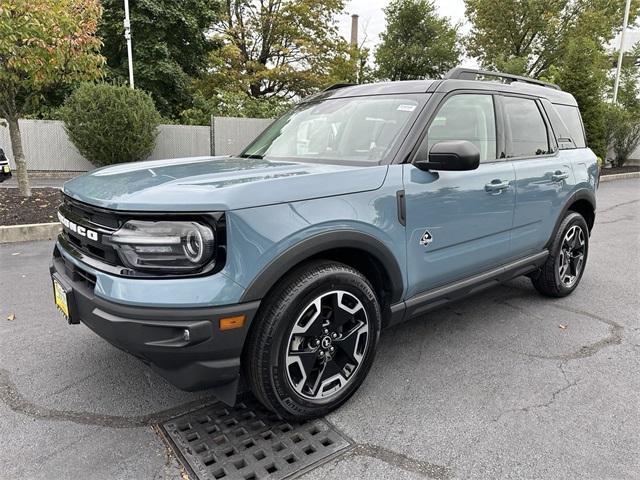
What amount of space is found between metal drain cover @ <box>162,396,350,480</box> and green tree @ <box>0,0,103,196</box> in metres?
6.42

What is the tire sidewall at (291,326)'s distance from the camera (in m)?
2.19

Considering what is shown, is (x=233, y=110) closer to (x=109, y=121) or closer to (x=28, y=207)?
(x=109, y=121)

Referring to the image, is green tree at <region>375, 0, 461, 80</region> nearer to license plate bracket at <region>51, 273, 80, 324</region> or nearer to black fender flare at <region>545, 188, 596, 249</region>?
black fender flare at <region>545, 188, 596, 249</region>

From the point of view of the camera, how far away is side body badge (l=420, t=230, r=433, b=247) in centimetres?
274

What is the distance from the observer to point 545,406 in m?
2.62

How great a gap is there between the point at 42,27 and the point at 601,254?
829 cm

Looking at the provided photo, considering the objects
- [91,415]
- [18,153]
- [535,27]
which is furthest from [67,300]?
[535,27]

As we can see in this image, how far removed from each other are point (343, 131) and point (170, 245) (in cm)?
157

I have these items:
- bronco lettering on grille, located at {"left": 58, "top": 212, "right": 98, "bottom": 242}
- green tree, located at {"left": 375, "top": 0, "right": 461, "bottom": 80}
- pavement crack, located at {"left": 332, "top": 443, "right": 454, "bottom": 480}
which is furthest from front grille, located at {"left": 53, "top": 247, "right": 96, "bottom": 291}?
green tree, located at {"left": 375, "top": 0, "right": 461, "bottom": 80}

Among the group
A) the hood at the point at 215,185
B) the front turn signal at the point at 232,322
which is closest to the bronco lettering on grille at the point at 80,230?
the hood at the point at 215,185

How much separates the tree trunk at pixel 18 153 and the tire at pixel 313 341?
766cm

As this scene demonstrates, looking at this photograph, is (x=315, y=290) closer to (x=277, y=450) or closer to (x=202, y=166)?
(x=277, y=450)

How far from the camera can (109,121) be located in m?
12.5

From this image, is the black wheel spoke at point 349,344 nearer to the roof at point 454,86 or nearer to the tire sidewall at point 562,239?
the roof at point 454,86
